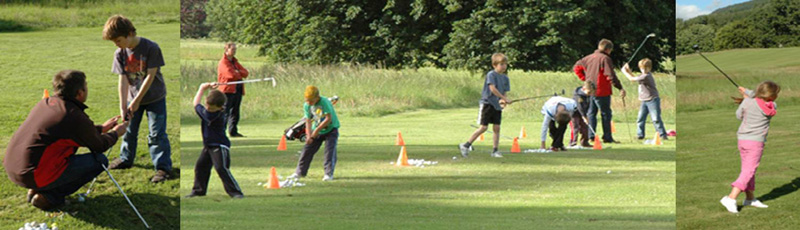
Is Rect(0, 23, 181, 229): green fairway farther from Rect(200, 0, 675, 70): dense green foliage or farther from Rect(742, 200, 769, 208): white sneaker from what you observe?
Rect(200, 0, 675, 70): dense green foliage

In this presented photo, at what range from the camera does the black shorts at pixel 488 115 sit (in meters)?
6.18

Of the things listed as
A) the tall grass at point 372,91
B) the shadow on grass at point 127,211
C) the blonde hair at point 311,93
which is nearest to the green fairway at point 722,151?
the blonde hair at point 311,93

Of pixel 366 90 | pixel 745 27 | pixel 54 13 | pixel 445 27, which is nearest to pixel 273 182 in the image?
pixel 745 27

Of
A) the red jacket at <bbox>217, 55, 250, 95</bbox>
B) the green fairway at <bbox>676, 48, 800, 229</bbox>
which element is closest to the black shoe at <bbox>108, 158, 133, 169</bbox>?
the red jacket at <bbox>217, 55, 250, 95</bbox>

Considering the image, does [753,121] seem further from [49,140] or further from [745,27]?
[49,140]

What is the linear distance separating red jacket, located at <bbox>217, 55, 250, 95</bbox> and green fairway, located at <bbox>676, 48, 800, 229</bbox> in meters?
3.41

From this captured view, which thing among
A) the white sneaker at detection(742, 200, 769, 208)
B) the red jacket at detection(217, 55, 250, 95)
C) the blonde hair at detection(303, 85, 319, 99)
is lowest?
the white sneaker at detection(742, 200, 769, 208)

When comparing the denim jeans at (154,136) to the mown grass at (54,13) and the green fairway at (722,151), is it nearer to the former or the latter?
the green fairway at (722,151)

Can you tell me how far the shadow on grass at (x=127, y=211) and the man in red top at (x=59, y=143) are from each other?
1.02 feet

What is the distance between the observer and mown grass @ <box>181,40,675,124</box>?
10.6 metres

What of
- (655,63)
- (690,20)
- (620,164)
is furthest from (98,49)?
(655,63)

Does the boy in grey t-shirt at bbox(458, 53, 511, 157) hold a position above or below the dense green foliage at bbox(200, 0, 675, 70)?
below

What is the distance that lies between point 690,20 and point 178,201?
3039 millimetres

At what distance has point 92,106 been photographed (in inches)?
302
